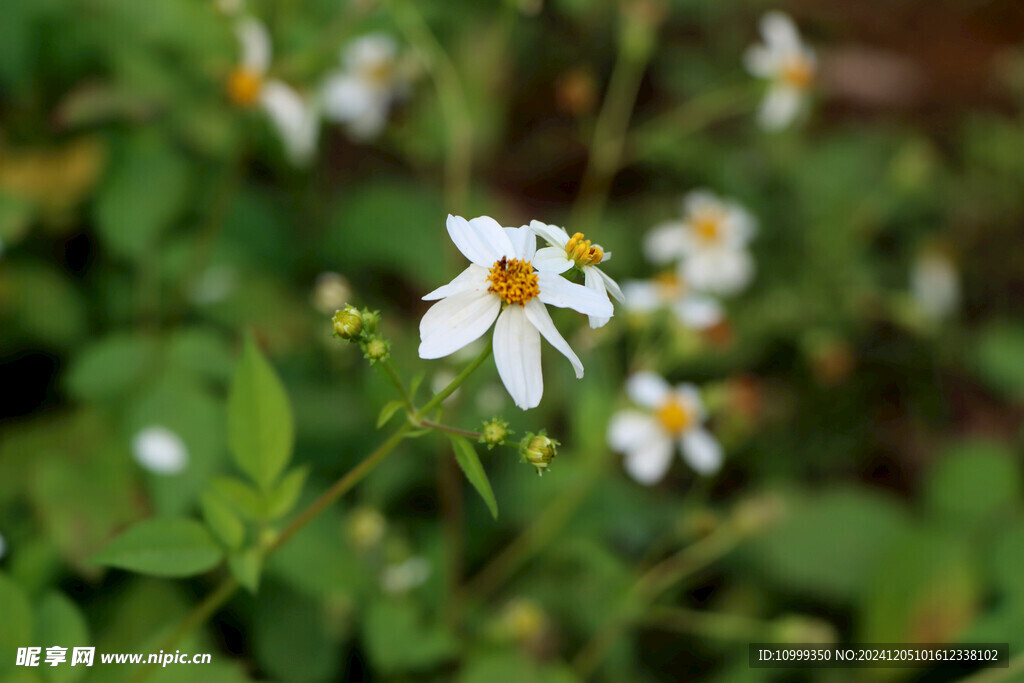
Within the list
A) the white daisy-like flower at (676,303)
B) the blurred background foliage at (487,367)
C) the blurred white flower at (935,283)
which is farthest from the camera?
the blurred white flower at (935,283)

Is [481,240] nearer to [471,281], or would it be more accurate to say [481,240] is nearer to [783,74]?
[471,281]

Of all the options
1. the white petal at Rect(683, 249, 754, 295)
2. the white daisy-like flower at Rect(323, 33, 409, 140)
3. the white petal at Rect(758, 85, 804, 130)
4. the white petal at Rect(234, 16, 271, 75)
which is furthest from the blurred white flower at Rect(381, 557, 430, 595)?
the white petal at Rect(758, 85, 804, 130)

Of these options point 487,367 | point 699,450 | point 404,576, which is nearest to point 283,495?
point 404,576

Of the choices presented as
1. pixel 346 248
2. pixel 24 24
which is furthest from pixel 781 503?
pixel 24 24

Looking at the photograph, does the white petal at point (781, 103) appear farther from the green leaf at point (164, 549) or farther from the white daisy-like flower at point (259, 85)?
the green leaf at point (164, 549)

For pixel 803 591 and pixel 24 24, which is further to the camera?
pixel 803 591

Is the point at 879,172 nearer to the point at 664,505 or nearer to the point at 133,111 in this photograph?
the point at 664,505

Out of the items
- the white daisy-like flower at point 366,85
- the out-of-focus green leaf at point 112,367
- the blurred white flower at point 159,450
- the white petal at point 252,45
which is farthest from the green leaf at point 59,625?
the white daisy-like flower at point 366,85
